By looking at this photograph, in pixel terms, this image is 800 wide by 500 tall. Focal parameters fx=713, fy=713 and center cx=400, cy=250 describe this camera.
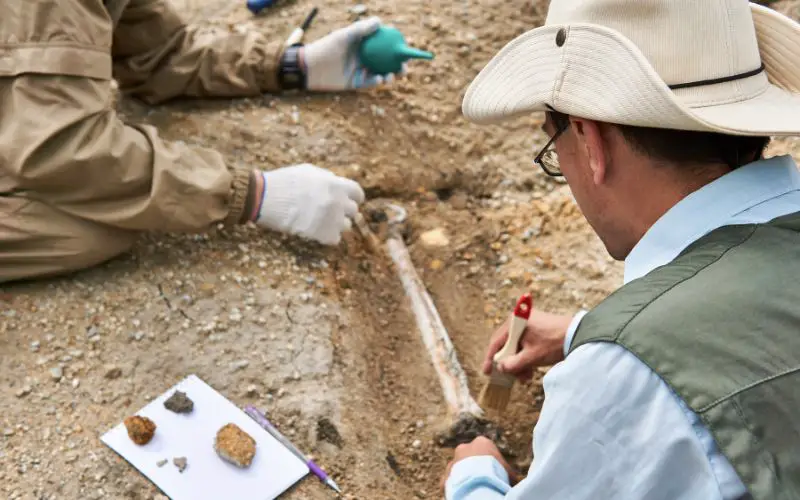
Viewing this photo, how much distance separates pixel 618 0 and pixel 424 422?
1.43 metres

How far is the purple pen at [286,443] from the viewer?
6.23 feet

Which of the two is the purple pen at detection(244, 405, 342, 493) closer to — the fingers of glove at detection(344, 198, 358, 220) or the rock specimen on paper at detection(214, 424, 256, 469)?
the rock specimen on paper at detection(214, 424, 256, 469)

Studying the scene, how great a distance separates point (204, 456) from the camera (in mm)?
1880

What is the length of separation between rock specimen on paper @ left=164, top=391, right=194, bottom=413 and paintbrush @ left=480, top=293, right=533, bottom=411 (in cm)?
85

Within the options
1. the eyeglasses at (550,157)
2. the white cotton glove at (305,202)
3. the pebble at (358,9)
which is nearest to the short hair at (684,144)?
the eyeglasses at (550,157)

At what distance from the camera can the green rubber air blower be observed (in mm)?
2887

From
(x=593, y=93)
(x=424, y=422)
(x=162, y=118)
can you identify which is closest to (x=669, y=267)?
(x=593, y=93)

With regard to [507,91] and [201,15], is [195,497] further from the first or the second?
[201,15]

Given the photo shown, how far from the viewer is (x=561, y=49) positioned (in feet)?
3.98

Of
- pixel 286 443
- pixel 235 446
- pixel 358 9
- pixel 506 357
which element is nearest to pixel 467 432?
pixel 506 357

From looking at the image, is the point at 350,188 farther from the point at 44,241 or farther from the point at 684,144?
the point at 684,144

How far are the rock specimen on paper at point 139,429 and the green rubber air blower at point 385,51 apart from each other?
1713 millimetres

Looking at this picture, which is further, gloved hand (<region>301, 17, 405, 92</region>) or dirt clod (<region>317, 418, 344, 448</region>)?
gloved hand (<region>301, 17, 405, 92</region>)

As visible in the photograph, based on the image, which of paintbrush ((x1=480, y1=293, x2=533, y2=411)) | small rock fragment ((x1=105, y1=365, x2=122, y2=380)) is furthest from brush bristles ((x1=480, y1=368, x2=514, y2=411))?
small rock fragment ((x1=105, y1=365, x2=122, y2=380))
